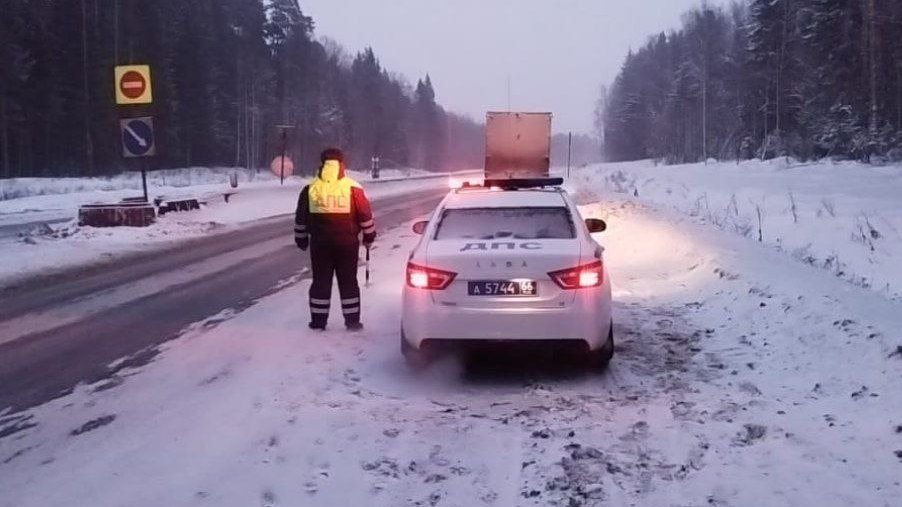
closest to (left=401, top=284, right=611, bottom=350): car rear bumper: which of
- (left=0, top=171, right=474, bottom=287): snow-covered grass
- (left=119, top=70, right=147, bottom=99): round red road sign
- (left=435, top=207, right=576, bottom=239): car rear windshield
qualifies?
(left=435, top=207, right=576, bottom=239): car rear windshield

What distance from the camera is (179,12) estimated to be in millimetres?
66250

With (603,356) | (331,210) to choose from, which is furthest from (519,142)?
(603,356)

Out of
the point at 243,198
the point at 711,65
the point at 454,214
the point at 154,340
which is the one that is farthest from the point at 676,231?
the point at 711,65

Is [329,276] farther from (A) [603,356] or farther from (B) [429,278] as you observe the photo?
(A) [603,356]

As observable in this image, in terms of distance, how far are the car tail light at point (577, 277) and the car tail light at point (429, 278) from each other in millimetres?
793

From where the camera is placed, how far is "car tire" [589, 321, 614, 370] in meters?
6.50

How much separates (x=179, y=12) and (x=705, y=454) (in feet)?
226

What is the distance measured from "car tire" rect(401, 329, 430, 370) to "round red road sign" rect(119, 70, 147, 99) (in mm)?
14499

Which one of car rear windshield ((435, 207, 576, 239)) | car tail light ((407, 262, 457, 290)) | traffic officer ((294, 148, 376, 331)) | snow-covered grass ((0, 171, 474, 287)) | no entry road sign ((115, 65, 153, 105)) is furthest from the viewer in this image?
no entry road sign ((115, 65, 153, 105))

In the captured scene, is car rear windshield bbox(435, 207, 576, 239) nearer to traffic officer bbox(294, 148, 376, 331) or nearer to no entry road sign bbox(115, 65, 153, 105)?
traffic officer bbox(294, 148, 376, 331)

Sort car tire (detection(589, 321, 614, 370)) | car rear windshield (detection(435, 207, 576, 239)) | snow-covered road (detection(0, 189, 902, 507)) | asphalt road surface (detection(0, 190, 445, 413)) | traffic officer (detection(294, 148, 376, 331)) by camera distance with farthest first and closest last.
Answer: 1. traffic officer (detection(294, 148, 376, 331))
2. car rear windshield (detection(435, 207, 576, 239))
3. asphalt road surface (detection(0, 190, 445, 413))
4. car tire (detection(589, 321, 614, 370))
5. snow-covered road (detection(0, 189, 902, 507))

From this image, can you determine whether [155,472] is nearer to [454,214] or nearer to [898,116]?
[454,214]

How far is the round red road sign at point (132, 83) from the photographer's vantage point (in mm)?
18766

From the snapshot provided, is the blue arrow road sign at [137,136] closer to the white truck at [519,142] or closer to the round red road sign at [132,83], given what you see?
the round red road sign at [132,83]
